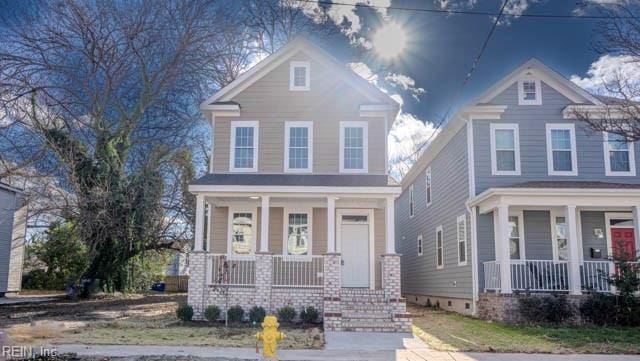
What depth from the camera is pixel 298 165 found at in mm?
15820

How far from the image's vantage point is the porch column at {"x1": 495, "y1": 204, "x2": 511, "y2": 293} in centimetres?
1377

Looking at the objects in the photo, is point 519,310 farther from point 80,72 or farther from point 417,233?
point 80,72

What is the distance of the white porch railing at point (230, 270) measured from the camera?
14.5 meters

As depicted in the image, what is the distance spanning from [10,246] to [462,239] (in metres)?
21.9

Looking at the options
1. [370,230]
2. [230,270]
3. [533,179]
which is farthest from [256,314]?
[533,179]

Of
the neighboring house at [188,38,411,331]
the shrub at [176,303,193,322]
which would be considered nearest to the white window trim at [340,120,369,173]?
the neighboring house at [188,38,411,331]

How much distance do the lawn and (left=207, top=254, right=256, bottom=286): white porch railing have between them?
192 inches

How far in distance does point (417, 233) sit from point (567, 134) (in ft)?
29.6

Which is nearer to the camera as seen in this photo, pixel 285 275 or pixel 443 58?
pixel 285 275

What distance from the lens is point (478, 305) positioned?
15234mm

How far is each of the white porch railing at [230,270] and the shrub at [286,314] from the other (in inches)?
56.2

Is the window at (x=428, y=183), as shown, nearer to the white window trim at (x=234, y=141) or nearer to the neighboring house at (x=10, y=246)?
the white window trim at (x=234, y=141)

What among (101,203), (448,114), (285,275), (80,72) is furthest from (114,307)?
(448,114)

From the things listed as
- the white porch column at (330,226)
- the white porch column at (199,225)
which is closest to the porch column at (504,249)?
the white porch column at (330,226)
